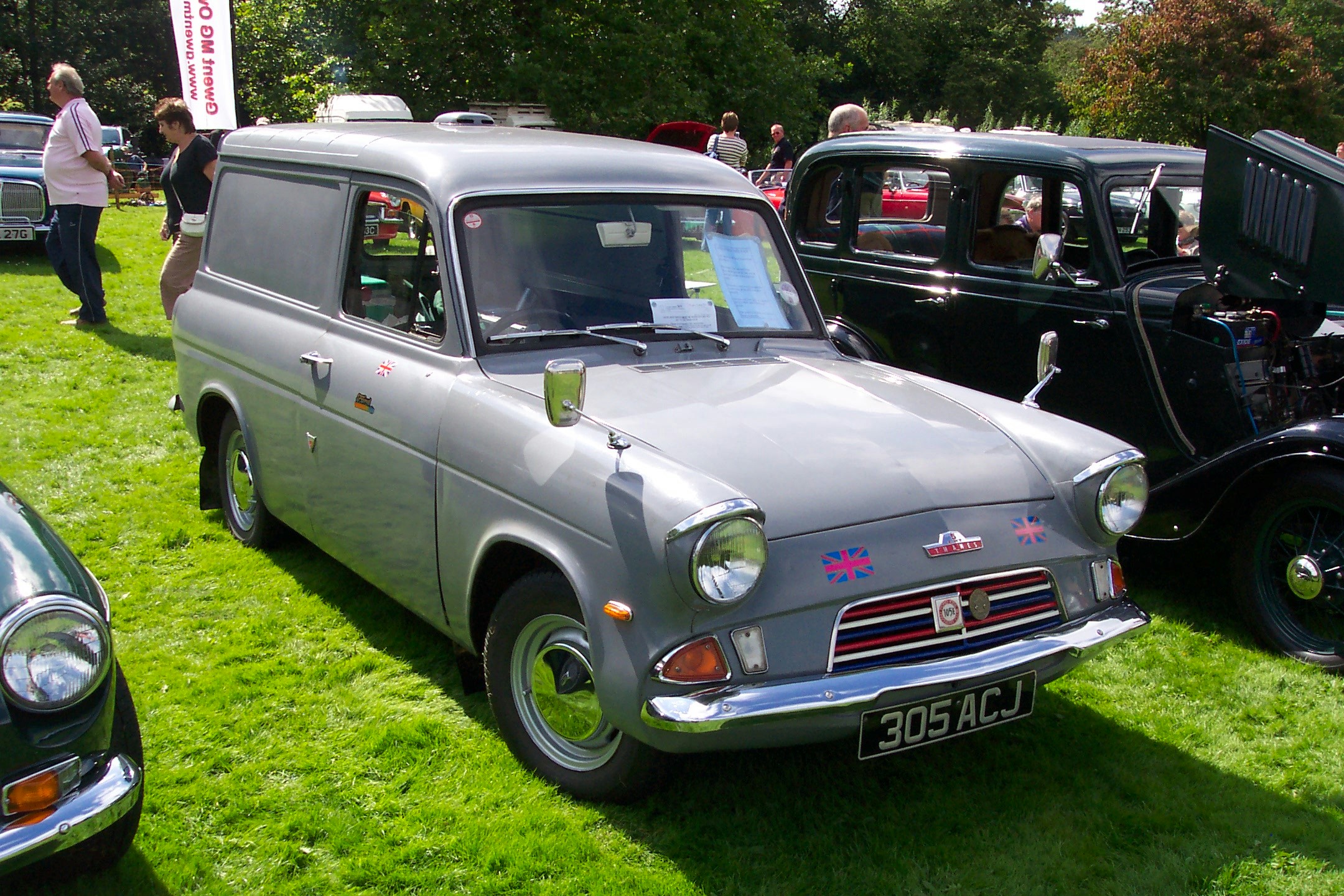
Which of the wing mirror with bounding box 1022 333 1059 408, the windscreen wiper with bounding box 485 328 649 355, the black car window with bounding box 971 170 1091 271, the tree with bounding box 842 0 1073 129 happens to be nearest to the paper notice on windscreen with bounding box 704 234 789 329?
the windscreen wiper with bounding box 485 328 649 355

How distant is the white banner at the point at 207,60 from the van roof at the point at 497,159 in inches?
385

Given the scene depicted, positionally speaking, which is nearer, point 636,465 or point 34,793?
point 34,793

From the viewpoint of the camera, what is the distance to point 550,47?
82.9 ft

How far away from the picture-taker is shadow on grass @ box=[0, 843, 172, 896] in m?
2.73

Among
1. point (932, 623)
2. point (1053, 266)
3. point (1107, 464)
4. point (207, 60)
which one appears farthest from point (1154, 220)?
point (207, 60)

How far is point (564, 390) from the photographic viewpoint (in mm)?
3062

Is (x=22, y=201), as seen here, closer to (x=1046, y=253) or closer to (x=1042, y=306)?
(x=1042, y=306)

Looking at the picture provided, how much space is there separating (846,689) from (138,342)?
8361 mm

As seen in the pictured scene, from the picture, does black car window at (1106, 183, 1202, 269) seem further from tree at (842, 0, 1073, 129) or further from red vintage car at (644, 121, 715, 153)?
tree at (842, 0, 1073, 129)

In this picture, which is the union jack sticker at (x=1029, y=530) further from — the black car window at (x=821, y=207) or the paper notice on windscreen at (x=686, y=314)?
the black car window at (x=821, y=207)

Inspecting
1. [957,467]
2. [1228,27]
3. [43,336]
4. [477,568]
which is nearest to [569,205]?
[477,568]

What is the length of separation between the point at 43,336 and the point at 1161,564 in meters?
8.69

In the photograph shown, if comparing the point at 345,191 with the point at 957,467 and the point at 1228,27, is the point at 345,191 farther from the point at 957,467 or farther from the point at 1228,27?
the point at 1228,27

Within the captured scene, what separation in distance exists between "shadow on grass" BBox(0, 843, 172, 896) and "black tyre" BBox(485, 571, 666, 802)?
3.42 ft
